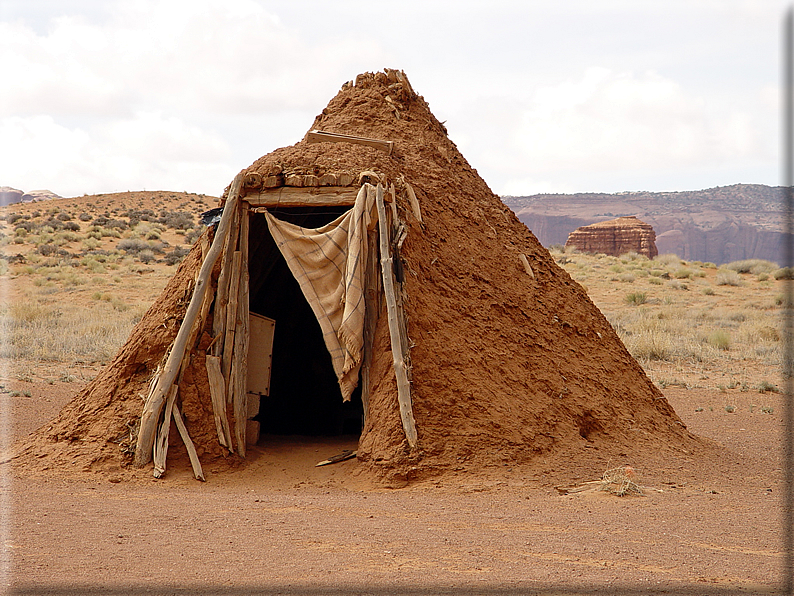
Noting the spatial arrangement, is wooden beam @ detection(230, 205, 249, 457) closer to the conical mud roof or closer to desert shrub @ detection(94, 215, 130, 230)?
the conical mud roof

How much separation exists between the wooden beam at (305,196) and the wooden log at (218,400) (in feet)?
4.44

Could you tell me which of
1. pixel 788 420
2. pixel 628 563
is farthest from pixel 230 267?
pixel 788 420

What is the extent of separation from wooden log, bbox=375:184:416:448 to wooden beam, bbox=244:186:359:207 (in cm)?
31

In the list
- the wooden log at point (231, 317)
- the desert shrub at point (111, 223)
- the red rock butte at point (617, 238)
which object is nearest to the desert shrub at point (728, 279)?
the red rock butte at point (617, 238)

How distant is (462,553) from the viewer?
3785 mm

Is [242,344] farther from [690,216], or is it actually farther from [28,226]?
[690,216]

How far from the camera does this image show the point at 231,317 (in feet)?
20.1

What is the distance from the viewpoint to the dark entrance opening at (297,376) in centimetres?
822

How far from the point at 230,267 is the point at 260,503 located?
→ 205 cm

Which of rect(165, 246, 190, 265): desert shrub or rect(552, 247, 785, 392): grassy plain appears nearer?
rect(552, 247, 785, 392): grassy plain

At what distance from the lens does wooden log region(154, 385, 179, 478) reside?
5719 mm

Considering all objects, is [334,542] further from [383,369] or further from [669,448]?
[669,448]

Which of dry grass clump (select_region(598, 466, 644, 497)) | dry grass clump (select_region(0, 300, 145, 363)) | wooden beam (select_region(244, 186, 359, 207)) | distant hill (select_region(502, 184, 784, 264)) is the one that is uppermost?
distant hill (select_region(502, 184, 784, 264))

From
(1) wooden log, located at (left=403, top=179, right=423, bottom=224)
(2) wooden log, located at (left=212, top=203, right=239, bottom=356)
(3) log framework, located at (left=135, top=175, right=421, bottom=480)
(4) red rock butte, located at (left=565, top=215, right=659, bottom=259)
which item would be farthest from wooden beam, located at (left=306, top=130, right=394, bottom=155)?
(4) red rock butte, located at (left=565, top=215, right=659, bottom=259)
